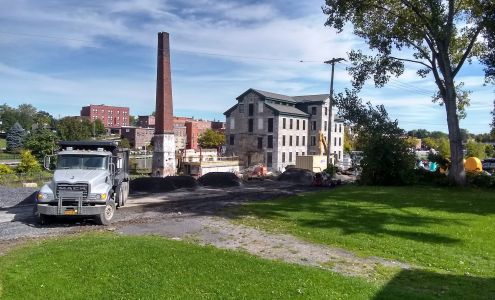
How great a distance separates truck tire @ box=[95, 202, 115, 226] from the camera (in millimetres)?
15406

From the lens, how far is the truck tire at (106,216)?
1541 cm

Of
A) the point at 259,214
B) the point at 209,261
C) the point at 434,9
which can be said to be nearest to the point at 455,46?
the point at 434,9

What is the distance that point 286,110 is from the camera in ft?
224

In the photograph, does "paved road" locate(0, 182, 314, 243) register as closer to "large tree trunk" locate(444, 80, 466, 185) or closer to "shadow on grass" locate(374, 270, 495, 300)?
"shadow on grass" locate(374, 270, 495, 300)

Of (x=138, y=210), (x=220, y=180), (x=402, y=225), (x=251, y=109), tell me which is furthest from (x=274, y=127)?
(x=402, y=225)

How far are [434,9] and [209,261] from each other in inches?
897

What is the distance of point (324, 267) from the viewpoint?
10023 mm

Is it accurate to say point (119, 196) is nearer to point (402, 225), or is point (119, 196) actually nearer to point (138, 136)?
point (402, 225)

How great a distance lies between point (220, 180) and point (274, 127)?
33057 millimetres

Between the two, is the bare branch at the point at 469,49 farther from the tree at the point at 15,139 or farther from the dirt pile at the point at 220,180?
the tree at the point at 15,139

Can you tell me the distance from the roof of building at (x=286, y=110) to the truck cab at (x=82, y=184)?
1940 inches

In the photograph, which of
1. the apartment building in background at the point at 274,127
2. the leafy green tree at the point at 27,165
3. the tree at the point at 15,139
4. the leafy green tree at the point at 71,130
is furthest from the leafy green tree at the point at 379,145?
the tree at the point at 15,139

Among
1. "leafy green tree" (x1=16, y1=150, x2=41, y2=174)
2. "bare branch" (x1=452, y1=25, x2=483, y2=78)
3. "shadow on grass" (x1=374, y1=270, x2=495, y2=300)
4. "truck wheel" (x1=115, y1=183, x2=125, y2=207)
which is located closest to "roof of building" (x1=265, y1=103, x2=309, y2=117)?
"leafy green tree" (x1=16, y1=150, x2=41, y2=174)

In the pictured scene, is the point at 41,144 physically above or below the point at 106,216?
above
